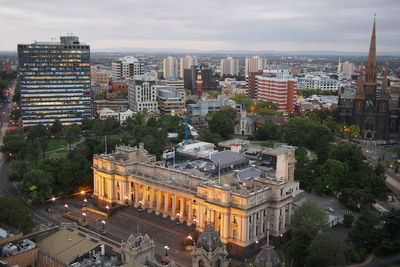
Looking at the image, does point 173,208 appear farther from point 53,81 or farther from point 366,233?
point 53,81

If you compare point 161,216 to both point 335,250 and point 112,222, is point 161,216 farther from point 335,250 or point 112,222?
point 335,250

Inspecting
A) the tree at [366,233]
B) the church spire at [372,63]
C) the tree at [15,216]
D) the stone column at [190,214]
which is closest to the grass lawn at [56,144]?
the tree at [15,216]

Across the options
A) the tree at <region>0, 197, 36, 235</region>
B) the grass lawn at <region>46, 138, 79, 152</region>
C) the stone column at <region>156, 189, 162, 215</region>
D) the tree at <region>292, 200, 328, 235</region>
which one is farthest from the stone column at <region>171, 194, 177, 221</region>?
the grass lawn at <region>46, 138, 79, 152</region>

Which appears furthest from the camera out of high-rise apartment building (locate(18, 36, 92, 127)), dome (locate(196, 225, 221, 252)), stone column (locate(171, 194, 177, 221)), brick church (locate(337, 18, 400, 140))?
high-rise apartment building (locate(18, 36, 92, 127))

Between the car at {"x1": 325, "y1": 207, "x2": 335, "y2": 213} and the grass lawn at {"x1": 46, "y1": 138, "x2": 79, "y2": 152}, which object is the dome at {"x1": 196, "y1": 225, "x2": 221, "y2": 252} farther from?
the grass lawn at {"x1": 46, "y1": 138, "x2": 79, "y2": 152}

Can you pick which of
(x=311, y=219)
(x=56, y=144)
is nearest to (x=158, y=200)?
(x=311, y=219)

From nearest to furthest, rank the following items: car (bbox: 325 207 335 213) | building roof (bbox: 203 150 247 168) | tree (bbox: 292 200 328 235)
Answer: tree (bbox: 292 200 328 235) → car (bbox: 325 207 335 213) → building roof (bbox: 203 150 247 168)
